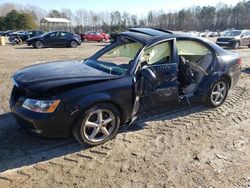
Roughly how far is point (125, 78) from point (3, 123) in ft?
7.65

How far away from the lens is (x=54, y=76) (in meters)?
3.95

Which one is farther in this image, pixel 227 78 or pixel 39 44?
pixel 39 44

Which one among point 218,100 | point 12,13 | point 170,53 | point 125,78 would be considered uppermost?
point 12,13

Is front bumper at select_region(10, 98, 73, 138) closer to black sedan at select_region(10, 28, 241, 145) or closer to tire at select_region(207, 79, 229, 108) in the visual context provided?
black sedan at select_region(10, 28, 241, 145)

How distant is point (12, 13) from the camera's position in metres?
59.9

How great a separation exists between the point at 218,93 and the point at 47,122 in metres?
3.71

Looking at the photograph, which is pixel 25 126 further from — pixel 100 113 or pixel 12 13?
pixel 12 13

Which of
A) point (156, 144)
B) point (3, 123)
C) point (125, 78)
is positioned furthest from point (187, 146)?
point (3, 123)

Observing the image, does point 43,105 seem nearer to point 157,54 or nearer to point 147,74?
point 147,74

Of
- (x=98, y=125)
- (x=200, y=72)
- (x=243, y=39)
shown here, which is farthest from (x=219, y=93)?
(x=243, y=39)

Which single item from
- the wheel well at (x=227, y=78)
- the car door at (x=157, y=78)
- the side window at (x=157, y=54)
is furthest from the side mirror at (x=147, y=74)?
the wheel well at (x=227, y=78)

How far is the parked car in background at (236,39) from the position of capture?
21125 millimetres

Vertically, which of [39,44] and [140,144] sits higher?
[39,44]

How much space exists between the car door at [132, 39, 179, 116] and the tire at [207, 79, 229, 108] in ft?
3.65
